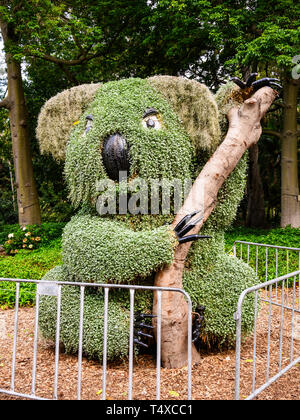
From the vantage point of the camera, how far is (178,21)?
972 cm

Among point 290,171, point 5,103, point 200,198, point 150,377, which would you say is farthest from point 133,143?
point 5,103

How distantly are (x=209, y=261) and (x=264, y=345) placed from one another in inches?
47.8

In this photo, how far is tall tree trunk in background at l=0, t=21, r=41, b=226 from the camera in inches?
458

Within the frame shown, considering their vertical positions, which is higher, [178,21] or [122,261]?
[178,21]

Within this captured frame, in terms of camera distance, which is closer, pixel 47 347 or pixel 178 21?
pixel 47 347

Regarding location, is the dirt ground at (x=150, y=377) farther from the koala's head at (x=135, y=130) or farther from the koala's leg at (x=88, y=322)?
the koala's head at (x=135, y=130)

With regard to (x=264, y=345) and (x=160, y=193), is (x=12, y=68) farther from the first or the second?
(x=264, y=345)

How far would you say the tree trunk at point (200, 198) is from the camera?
135 inches

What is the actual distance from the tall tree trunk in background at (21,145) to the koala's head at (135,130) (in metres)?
8.10

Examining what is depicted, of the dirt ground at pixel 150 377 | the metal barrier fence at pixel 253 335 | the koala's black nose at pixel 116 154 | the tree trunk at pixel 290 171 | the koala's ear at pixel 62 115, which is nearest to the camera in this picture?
the metal barrier fence at pixel 253 335

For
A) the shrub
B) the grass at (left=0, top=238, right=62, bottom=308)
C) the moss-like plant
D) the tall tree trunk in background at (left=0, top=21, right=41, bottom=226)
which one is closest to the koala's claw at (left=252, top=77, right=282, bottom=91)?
the moss-like plant

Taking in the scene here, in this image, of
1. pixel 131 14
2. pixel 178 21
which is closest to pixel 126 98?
pixel 178 21

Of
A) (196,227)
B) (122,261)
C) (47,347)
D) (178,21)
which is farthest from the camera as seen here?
(178,21)

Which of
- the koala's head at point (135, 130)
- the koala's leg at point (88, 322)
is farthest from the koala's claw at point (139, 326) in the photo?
the koala's head at point (135, 130)
